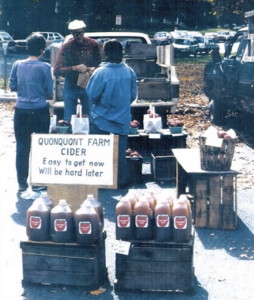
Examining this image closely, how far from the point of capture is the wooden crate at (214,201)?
23.5 feet

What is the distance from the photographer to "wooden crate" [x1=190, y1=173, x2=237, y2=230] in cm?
717


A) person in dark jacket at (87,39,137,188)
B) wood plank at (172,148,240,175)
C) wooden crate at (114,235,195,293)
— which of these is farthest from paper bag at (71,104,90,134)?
wooden crate at (114,235,195,293)

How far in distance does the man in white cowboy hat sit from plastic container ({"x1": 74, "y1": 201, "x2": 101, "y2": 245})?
14.3 feet

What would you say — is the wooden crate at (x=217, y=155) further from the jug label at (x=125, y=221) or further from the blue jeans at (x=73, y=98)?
the blue jeans at (x=73, y=98)

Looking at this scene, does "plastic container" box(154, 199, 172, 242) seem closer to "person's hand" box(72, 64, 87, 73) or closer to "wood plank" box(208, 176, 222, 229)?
"wood plank" box(208, 176, 222, 229)

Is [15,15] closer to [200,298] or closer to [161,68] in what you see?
[161,68]

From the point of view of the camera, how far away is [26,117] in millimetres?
8203

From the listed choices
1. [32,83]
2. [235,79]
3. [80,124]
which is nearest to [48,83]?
[32,83]

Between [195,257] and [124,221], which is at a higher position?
[124,221]

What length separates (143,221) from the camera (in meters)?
5.45

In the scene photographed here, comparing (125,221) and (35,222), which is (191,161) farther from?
(35,222)

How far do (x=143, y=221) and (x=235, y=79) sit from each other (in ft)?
26.6

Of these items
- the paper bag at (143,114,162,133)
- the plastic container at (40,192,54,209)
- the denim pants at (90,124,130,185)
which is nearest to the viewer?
the plastic container at (40,192,54,209)

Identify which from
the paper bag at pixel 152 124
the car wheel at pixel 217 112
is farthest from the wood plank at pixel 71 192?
the car wheel at pixel 217 112
